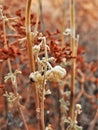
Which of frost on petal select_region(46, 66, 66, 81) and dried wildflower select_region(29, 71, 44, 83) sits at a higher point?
frost on petal select_region(46, 66, 66, 81)

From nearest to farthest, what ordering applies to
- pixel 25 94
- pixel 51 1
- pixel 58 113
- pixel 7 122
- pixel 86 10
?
pixel 7 122
pixel 58 113
pixel 25 94
pixel 86 10
pixel 51 1

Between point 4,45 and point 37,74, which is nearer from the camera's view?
point 37,74

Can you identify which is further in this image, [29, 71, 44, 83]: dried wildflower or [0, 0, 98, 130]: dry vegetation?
[0, 0, 98, 130]: dry vegetation

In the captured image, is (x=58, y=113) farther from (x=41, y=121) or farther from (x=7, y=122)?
(x=41, y=121)

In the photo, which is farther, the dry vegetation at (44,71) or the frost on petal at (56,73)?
the dry vegetation at (44,71)

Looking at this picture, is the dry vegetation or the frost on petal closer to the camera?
the frost on petal

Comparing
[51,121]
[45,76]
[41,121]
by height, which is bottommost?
[51,121]

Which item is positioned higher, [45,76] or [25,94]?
[45,76]

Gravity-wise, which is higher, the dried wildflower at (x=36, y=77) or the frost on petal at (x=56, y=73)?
the frost on petal at (x=56, y=73)

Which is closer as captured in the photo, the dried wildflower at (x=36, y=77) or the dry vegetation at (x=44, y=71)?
the dried wildflower at (x=36, y=77)

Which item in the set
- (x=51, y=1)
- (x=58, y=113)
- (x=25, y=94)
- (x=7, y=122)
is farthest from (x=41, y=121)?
(x=51, y=1)

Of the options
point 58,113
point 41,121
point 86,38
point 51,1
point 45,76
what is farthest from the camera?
point 51,1
